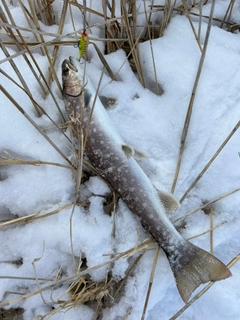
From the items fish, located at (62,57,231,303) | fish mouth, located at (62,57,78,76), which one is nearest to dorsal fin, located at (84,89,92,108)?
fish, located at (62,57,231,303)

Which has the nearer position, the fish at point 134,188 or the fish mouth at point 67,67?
the fish at point 134,188

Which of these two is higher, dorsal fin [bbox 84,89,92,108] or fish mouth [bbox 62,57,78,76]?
fish mouth [bbox 62,57,78,76]

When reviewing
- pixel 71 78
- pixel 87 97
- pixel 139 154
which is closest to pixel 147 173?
pixel 139 154

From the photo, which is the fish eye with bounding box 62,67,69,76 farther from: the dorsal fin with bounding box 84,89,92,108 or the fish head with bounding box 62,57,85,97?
the dorsal fin with bounding box 84,89,92,108

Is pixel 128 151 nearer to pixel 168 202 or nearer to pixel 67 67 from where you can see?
pixel 168 202

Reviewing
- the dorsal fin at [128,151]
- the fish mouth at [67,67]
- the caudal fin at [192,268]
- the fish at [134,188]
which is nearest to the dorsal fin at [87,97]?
the fish at [134,188]

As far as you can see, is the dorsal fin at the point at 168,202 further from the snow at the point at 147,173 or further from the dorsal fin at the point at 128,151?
the dorsal fin at the point at 128,151
